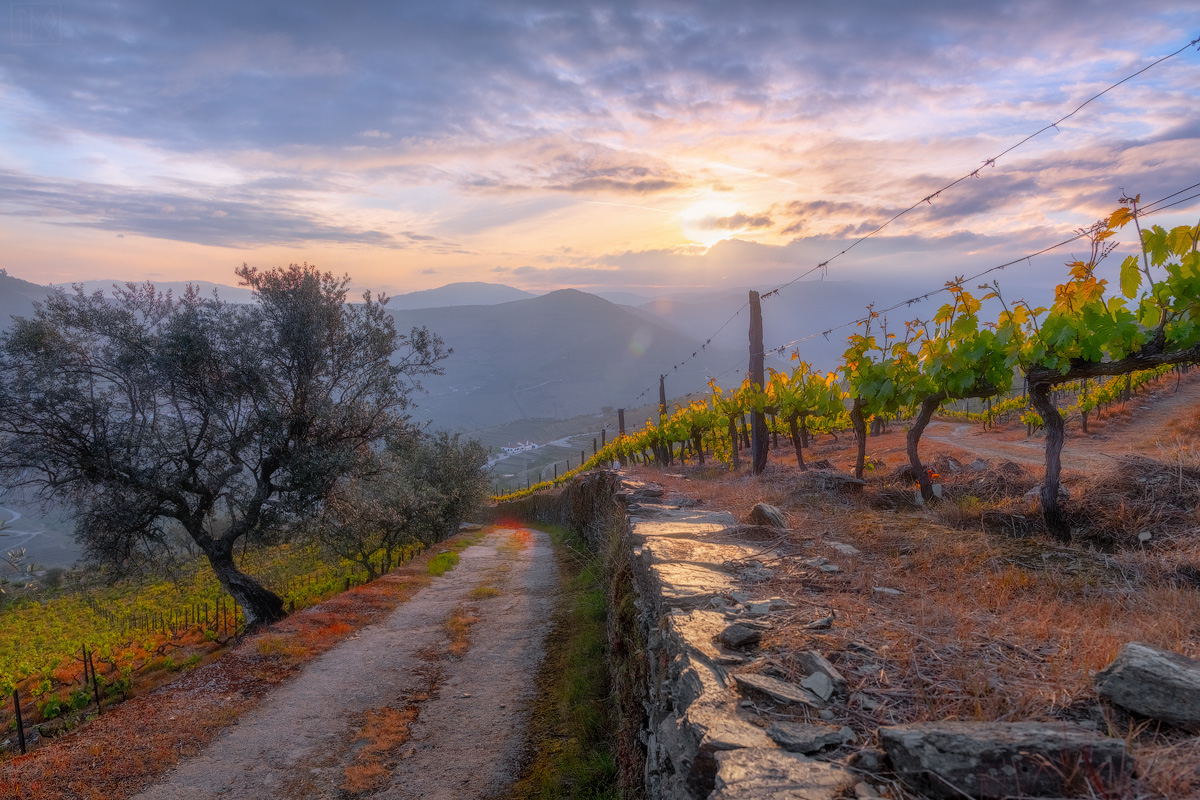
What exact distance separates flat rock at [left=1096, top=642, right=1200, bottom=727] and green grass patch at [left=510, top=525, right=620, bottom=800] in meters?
4.73

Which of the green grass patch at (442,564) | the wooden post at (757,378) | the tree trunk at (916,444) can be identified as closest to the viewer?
the tree trunk at (916,444)

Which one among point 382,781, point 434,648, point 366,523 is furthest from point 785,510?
point 366,523

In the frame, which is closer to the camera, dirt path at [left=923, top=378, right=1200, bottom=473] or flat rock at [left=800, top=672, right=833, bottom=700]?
flat rock at [left=800, top=672, right=833, bottom=700]

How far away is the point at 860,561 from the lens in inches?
211

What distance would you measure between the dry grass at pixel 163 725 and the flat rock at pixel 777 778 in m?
7.33

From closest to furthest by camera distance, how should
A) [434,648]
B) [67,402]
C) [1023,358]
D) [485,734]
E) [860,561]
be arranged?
[860,561]
[485,734]
[1023,358]
[434,648]
[67,402]

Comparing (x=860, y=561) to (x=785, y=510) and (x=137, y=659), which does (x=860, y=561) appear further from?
(x=137, y=659)

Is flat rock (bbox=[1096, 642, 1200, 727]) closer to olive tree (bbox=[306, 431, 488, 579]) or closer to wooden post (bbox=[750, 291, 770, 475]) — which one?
→ wooden post (bbox=[750, 291, 770, 475])

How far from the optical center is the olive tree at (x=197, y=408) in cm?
1220

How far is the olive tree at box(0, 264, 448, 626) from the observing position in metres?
12.2

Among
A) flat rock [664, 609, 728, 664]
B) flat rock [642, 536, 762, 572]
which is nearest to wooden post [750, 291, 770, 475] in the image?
flat rock [642, 536, 762, 572]

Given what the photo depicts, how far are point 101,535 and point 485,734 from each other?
10.3 meters

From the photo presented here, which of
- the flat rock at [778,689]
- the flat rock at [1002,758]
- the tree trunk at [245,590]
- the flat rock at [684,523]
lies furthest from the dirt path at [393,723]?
the flat rock at [1002,758]

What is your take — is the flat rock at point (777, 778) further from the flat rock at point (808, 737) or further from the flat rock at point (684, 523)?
the flat rock at point (684, 523)
